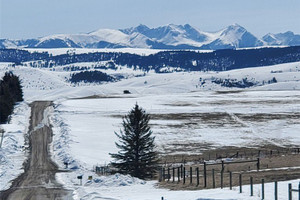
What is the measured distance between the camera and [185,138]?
85.4 meters

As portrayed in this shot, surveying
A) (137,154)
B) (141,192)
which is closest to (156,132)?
(137,154)

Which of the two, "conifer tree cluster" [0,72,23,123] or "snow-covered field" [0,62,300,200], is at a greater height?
"conifer tree cluster" [0,72,23,123]

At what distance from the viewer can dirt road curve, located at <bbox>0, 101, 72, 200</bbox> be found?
1427 inches

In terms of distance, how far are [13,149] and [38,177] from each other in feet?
78.6

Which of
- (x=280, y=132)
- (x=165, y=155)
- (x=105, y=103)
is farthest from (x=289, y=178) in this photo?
(x=105, y=103)

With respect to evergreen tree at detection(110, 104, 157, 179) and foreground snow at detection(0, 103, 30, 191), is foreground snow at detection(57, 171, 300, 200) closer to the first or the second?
evergreen tree at detection(110, 104, 157, 179)

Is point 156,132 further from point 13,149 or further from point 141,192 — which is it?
point 141,192

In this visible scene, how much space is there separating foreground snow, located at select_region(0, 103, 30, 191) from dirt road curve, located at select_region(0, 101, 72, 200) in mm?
855

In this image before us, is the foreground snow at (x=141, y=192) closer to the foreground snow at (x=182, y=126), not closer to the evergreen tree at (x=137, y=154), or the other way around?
the evergreen tree at (x=137, y=154)

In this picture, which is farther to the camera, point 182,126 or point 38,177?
point 182,126

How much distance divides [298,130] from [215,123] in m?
16.4

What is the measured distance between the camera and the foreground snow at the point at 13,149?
50250mm

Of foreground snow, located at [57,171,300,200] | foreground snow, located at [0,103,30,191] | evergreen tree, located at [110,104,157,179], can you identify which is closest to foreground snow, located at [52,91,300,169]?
foreground snow, located at [0,103,30,191]

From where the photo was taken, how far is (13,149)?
71375mm
